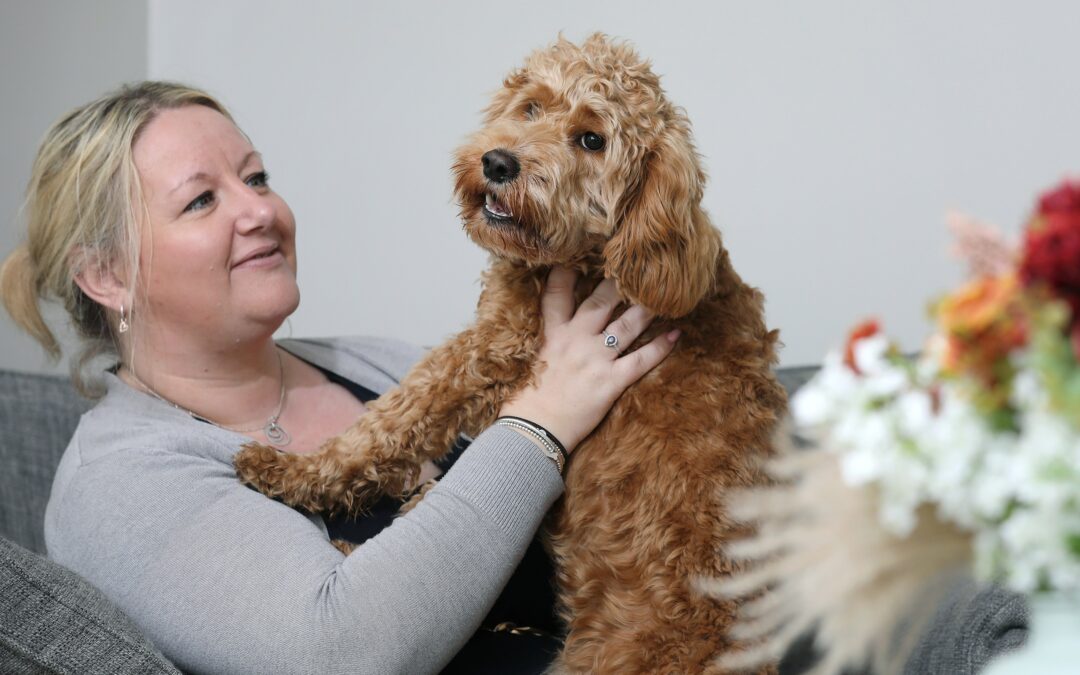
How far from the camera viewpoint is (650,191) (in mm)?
1612

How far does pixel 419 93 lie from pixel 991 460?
2889 millimetres

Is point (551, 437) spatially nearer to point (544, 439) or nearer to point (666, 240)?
point (544, 439)

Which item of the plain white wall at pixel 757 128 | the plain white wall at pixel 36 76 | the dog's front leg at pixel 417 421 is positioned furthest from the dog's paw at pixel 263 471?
the plain white wall at pixel 36 76

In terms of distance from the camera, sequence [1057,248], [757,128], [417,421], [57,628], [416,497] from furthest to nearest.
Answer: [757,128]
[416,497]
[417,421]
[57,628]
[1057,248]

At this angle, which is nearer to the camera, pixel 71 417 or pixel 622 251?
pixel 622 251

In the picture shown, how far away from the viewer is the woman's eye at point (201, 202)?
1896mm

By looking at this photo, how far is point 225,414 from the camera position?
2.01 metres

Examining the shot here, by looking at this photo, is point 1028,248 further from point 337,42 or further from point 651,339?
point 337,42

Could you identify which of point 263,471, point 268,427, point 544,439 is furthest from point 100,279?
point 544,439

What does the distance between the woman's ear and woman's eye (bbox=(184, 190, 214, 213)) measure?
194 millimetres

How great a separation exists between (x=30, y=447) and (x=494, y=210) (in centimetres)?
143

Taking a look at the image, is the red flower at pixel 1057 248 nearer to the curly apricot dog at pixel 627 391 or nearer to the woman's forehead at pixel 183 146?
the curly apricot dog at pixel 627 391

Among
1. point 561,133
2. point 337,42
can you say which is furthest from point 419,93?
point 561,133

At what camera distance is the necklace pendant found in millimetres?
1973
